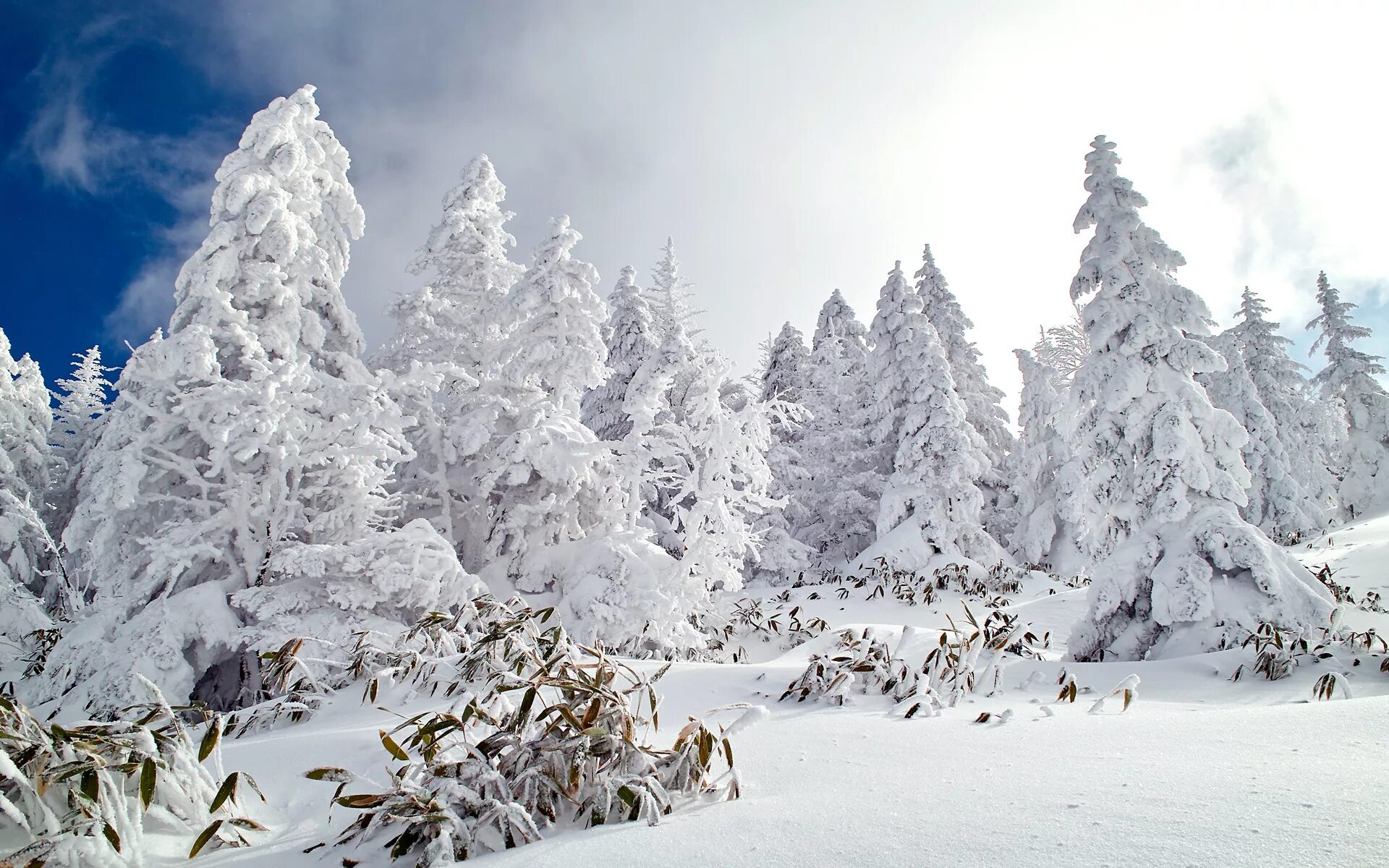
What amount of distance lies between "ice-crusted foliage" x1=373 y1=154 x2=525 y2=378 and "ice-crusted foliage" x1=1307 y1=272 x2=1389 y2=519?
1168 inches

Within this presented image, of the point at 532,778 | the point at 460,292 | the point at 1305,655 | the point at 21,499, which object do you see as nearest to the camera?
the point at 532,778

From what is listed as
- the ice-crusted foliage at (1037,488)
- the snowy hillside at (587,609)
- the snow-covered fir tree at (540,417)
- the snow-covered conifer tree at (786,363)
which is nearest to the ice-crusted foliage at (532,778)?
the snowy hillside at (587,609)

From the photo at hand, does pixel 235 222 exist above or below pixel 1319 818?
above

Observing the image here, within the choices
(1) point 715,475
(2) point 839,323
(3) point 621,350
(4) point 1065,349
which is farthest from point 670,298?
(4) point 1065,349

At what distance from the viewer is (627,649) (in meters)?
9.45

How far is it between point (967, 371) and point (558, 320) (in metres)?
18.9

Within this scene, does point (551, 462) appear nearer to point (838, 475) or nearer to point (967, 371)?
point (838, 475)

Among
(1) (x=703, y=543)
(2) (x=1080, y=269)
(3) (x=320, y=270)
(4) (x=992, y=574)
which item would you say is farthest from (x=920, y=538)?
(3) (x=320, y=270)

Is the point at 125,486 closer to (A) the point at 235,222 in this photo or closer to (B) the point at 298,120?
(A) the point at 235,222

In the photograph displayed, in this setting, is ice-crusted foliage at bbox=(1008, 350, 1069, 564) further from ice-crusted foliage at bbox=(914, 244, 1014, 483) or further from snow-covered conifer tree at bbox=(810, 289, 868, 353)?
snow-covered conifer tree at bbox=(810, 289, 868, 353)

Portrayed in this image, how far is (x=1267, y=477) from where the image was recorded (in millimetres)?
21406

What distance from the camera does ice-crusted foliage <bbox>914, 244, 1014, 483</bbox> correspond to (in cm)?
2464

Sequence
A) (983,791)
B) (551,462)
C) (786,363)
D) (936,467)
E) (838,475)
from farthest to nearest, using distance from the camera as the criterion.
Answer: (786,363), (838,475), (936,467), (551,462), (983,791)

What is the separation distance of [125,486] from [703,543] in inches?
309
